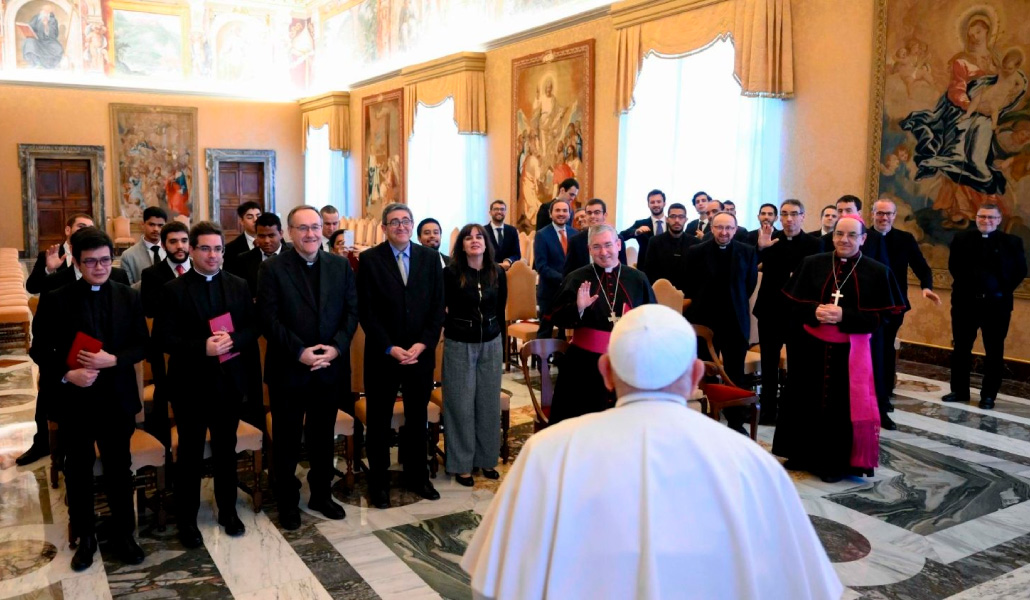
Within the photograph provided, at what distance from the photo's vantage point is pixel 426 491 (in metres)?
5.08

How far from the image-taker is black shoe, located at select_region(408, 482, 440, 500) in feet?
16.6

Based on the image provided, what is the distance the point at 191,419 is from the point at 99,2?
19.8 m

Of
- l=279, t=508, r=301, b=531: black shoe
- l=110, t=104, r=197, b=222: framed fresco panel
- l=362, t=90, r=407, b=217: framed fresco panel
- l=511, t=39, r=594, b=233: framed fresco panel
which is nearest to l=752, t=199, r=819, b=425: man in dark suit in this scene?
l=279, t=508, r=301, b=531: black shoe

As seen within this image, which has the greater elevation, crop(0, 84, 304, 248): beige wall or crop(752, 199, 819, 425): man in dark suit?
crop(0, 84, 304, 248): beige wall

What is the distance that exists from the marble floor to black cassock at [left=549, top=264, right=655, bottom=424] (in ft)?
2.62

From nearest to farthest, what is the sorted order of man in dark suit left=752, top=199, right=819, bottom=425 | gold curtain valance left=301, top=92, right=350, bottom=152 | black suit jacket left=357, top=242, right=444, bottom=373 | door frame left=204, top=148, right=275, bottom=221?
black suit jacket left=357, top=242, right=444, bottom=373 → man in dark suit left=752, top=199, right=819, bottom=425 → gold curtain valance left=301, top=92, right=350, bottom=152 → door frame left=204, top=148, right=275, bottom=221

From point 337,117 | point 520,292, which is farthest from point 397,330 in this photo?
point 337,117

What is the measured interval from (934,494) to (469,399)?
2.94 m

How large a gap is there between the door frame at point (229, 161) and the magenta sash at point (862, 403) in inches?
733

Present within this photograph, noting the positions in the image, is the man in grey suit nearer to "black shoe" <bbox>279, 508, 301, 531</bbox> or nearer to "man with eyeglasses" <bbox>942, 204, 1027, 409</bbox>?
"black shoe" <bbox>279, 508, 301, 531</bbox>

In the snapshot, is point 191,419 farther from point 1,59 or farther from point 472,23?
point 1,59

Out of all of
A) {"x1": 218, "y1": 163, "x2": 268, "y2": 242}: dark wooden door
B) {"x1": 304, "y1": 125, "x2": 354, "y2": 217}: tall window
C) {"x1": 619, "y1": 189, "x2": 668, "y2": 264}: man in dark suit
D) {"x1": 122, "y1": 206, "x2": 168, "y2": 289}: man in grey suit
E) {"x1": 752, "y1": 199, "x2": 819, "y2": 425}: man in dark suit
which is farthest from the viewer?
{"x1": 218, "y1": 163, "x2": 268, "y2": 242}: dark wooden door

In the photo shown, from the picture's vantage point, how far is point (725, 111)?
1046cm

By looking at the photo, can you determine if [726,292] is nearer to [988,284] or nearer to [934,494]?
[934,494]
